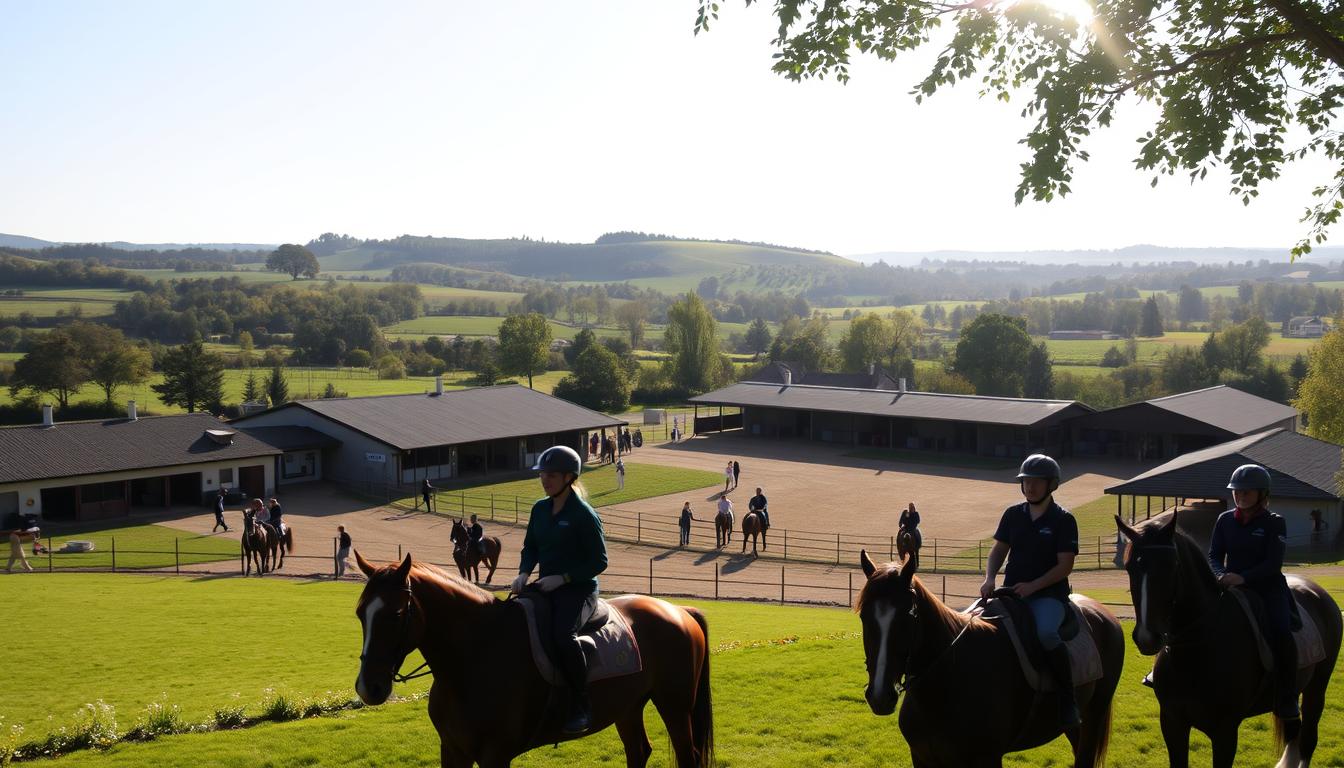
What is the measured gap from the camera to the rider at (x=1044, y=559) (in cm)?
655

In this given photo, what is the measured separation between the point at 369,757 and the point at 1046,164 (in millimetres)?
8537

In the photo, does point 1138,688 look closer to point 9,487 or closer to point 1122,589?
point 1122,589

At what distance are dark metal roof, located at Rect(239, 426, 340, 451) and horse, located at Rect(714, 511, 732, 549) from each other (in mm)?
19843

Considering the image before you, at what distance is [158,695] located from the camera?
12695mm

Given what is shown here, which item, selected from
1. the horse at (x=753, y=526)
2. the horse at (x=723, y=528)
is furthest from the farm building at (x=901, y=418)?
the horse at (x=753, y=526)

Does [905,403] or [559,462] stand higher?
[559,462]

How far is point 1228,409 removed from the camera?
50531mm

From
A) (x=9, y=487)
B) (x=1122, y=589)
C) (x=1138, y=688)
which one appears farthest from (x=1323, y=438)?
(x=9, y=487)

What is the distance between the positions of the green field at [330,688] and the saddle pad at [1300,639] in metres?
1.24

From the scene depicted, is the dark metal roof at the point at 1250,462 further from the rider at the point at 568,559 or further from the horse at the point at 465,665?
the horse at the point at 465,665

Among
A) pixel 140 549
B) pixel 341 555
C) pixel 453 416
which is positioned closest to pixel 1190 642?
pixel 341 555

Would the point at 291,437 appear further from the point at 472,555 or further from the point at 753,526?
the point at 753,526

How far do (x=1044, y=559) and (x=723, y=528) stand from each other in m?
24.8

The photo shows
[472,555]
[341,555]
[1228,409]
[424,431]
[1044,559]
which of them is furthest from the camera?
[1228,409]
